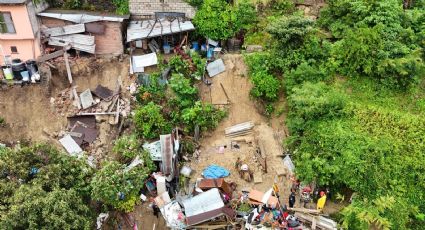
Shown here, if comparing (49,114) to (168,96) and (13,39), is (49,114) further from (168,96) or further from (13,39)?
(168,96)

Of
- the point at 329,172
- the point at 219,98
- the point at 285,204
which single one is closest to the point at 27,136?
the point at 219,98

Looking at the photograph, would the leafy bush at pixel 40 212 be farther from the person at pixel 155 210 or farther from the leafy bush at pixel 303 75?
the leafy bush at pixel 303 75

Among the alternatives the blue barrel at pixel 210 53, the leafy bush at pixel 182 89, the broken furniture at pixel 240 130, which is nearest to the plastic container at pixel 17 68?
the leafy bush at pixel 182 89

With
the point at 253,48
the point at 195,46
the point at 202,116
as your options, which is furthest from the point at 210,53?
the point at 202,116

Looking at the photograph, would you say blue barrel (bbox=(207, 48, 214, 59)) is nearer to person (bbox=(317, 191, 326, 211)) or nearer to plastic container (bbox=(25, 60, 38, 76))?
plastic container (bbox=(25, 60, 38, 76))

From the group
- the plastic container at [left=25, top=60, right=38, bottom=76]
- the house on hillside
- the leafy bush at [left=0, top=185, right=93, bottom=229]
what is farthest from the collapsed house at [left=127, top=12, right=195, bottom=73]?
the leafy bush at [left=0, top=185, right=93, bottom=229]

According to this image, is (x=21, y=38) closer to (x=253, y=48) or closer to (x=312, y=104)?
(x=253, y=48)
